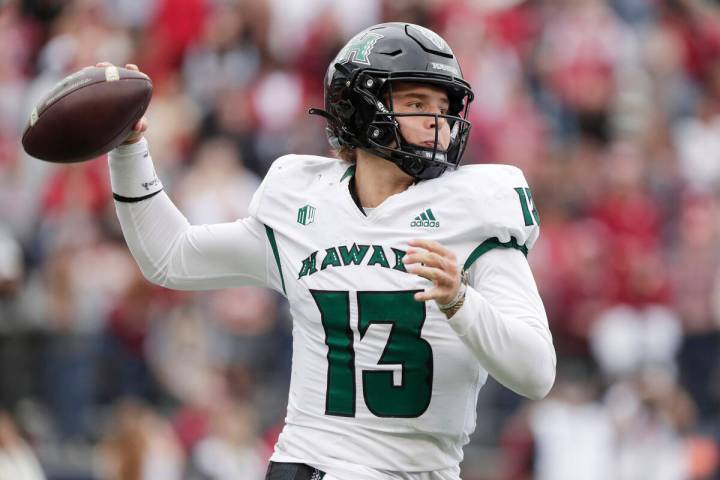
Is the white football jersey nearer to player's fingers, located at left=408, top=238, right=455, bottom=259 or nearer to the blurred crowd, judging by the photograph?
player's fingers, located at left=408, top=238, right=455, bottom=259

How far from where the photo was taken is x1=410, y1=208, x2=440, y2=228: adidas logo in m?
3.76

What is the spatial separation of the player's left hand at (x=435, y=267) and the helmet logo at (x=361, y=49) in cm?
75

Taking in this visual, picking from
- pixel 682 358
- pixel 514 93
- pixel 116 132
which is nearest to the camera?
pixel 116 132

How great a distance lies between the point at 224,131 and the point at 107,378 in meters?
2.10

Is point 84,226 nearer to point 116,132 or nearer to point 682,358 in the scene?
point 682,358

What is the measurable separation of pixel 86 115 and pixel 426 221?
1.02m

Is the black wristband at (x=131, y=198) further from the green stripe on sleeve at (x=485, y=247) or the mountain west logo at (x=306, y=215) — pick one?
the green stripe on sleeve at (x=485, y=247)

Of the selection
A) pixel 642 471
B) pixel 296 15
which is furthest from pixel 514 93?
pixel 642 471

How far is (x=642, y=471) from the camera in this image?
809 centimetres

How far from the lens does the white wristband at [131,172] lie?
4129mm

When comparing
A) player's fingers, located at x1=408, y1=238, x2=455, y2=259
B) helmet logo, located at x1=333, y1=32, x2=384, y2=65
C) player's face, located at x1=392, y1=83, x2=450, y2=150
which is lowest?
player's fingers, located at x1=408, y1=238, x2=455, y2=259

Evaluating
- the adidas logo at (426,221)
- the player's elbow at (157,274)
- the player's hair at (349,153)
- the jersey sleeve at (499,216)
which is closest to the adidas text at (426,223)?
the adidas logo at (426,221)

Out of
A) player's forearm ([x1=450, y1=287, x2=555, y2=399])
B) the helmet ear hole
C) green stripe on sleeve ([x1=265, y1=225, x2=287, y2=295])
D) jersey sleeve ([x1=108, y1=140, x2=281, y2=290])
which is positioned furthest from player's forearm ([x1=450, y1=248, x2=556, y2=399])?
jersey sleeve ([x1=108, y1=140, x2=281, y2=290])

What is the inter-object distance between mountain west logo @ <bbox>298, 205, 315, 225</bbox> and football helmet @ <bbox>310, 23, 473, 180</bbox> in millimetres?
234
